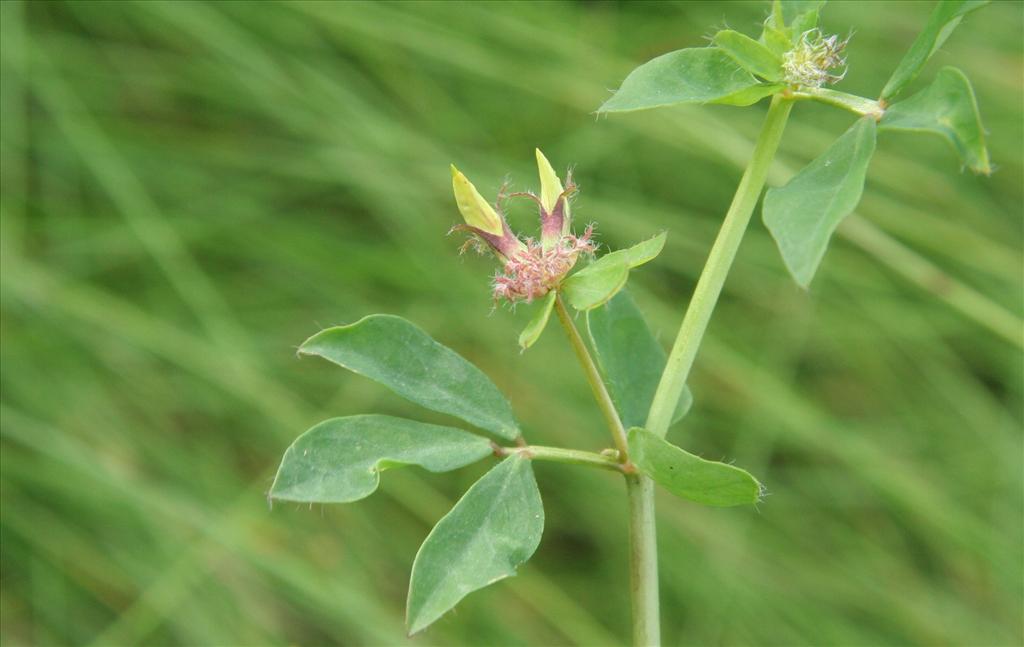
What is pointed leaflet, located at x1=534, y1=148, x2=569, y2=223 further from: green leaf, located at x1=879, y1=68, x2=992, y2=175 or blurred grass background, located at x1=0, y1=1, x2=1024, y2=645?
blurred grass background, located at x1=0, y1=1, x2=1024, y2=645

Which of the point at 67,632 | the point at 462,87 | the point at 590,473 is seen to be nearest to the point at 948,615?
the point at 590,473

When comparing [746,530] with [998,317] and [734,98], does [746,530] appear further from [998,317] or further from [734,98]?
[734,98]

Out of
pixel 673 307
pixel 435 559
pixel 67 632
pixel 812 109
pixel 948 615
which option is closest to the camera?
pixel 435 559

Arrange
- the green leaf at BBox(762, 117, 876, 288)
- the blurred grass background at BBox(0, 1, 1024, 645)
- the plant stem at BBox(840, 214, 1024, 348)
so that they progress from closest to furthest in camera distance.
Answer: the green leaf at BBox(762, 117, 876, 288)
the plant stem at BBox(840, 214, 1024, 348)
the blurred grass background at BBox(0, 1, 1024, 645)

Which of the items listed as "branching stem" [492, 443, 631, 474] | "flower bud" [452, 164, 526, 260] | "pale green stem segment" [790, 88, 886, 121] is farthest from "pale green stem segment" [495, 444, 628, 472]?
"pale green stem segment" [790, 88, 886, 121]

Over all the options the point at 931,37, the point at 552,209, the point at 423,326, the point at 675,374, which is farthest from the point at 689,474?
the point at 423,326

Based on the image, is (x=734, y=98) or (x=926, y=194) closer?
(x=734, y=98)
